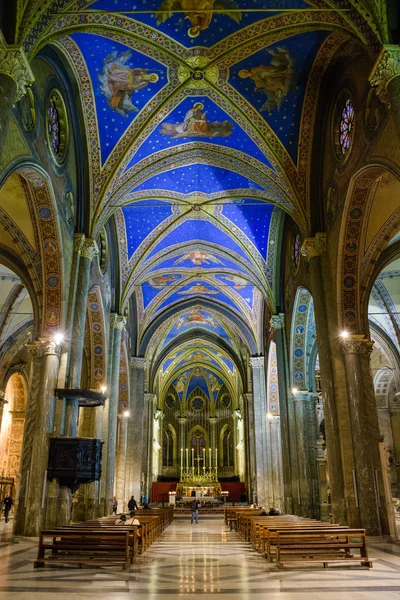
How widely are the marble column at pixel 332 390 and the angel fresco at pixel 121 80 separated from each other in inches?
259

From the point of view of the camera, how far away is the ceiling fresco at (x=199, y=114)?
1207cm

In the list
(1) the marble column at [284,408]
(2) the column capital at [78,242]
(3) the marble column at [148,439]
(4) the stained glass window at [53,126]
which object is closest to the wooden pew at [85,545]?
(2) the column capital at [78,242]

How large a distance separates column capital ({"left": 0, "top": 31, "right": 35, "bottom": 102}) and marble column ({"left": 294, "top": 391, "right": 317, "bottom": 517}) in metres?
14.6

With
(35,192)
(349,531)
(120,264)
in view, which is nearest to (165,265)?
(120,264)

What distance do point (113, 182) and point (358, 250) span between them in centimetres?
788

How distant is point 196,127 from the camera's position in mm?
15953

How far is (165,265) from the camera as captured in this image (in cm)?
2477

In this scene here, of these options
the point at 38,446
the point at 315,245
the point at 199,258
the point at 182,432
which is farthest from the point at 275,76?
the point at 182,432

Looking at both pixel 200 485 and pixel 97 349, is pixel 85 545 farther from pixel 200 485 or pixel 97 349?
pixel 200 485

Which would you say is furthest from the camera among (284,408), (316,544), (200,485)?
(200,485)

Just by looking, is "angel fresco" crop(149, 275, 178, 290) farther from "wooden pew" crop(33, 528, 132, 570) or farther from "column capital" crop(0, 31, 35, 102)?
"wooden pew" crop(33, 528, 132, 570)

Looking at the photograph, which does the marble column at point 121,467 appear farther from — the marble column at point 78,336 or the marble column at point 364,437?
the marble column at point 364,437

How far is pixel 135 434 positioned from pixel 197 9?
66.5ft

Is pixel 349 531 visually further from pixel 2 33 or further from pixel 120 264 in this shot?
pixel 120 264
